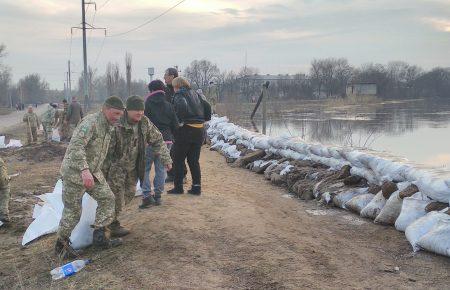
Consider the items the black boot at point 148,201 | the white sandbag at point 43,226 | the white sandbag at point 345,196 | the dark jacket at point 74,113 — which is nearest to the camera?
the white sandbag at point 43,226

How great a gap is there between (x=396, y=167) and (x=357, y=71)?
8314cm

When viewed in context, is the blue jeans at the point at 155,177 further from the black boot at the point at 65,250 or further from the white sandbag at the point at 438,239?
the white sandbag at the point at 438,239

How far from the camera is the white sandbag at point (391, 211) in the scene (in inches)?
219

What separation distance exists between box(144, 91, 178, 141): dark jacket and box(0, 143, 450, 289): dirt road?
0.87 m

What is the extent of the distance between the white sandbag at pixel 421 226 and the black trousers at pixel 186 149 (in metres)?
2.60

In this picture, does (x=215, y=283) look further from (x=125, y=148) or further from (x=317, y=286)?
(x=125, y=148)

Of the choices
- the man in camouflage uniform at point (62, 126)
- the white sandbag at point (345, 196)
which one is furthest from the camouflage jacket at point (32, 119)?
the white sandbag at point (345, 196)

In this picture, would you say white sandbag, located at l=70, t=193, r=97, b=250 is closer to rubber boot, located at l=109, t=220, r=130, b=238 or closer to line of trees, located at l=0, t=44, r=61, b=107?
rubber boot, located at l=109, t=220, r=130, b=238

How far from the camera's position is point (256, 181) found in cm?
888

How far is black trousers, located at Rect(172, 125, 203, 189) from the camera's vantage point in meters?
6.13

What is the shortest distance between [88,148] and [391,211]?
3.35 metres

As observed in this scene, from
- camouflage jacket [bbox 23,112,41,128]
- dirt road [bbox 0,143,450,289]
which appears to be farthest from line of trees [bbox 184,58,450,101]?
dirt road [bbox 0,143,450,289]

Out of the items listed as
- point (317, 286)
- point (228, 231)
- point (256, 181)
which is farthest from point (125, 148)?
point (256, 181)

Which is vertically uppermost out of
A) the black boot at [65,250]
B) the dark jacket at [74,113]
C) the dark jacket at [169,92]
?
the dark jacket at [169,92]
